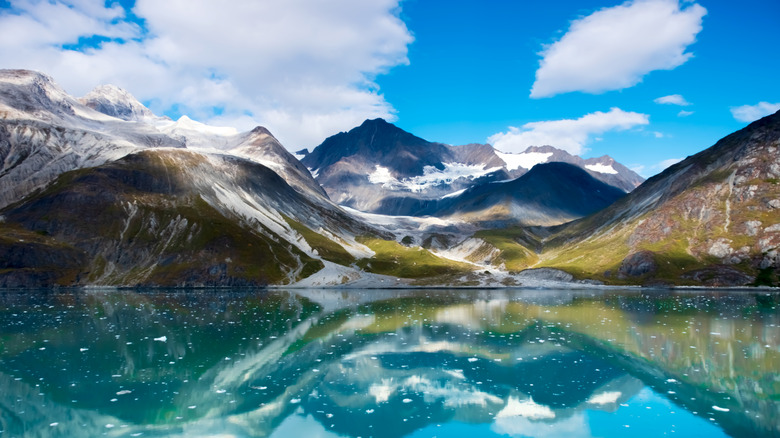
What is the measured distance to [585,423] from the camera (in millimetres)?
30828

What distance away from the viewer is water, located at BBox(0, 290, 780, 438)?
30.5m

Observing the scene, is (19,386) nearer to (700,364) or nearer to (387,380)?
(387,380)

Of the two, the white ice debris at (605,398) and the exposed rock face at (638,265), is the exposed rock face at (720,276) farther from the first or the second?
the white ice debris at (605,398)

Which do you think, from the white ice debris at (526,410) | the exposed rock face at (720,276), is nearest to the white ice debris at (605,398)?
the white ice debris at (526,410)

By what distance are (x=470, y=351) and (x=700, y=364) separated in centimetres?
1987

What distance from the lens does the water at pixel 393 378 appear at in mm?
30500

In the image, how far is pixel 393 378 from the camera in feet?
135

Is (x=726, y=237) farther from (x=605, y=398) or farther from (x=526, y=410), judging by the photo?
(x=526, y=410)

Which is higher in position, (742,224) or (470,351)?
(742,224)

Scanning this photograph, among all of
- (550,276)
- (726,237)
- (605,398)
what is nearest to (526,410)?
(605,398)

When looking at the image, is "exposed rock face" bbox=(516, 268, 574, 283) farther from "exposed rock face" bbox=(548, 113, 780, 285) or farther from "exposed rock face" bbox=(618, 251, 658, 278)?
"exposed rock face" bbox=(618, 251, 658, 278)

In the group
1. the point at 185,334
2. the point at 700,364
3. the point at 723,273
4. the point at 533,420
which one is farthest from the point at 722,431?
the point at 723,273

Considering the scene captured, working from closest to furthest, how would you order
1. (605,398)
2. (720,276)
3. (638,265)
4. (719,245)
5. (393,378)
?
1. (605,398)
2. (393,378)
3. (720,276)
4. (719,245)
5. (638,265)

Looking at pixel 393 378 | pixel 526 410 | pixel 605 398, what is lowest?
pixel 605 398
